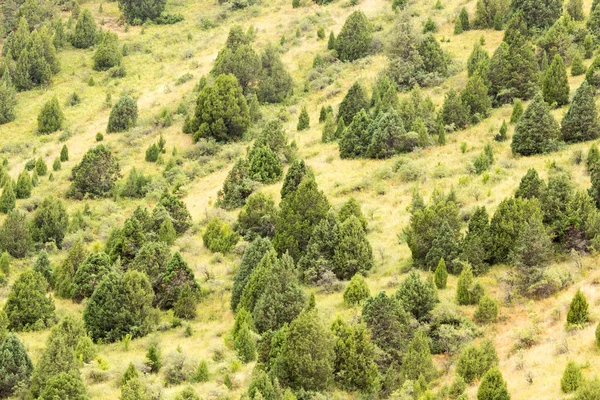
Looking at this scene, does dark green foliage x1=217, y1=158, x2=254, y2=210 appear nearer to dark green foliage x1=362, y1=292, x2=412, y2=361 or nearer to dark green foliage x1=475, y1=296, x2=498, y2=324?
dark green foliage x1=362, y1=292, x2=412, y2=361

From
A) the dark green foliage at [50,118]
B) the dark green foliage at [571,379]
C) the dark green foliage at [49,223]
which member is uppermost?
the dark green foliage at [571,379]

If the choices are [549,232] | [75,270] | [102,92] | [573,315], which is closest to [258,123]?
[102,92]

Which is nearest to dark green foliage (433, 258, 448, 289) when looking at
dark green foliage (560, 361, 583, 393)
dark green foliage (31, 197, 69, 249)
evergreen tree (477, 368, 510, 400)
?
evergreen tree (477, 368, 510, 400)

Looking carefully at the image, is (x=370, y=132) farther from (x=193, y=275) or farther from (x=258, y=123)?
(x=193, y=275)

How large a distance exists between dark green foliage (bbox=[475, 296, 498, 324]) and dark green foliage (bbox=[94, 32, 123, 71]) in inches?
2114

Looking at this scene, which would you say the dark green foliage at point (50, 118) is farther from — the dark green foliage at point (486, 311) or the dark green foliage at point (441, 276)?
the dark green foliage at point (486, 311)

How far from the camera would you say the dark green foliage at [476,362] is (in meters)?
30.5

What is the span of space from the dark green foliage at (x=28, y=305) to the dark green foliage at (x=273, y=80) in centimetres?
3290

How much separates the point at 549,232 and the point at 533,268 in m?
3.57

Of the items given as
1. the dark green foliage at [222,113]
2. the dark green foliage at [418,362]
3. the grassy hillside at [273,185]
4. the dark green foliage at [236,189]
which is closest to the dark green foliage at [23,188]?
the grassy hillside at [273,185]

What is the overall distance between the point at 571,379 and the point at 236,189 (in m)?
28.6

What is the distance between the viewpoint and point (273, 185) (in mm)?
53625

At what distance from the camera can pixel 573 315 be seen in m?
32.0

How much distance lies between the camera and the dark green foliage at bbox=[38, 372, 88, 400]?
30891 millimetres
